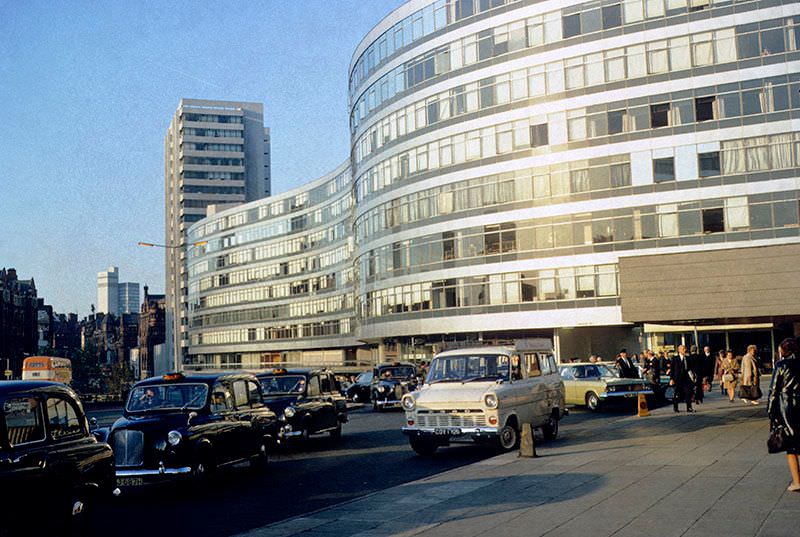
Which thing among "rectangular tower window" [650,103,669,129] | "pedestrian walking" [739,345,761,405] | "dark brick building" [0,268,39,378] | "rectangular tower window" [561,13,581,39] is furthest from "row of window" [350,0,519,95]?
"dark brick building" [0,268,39,378]

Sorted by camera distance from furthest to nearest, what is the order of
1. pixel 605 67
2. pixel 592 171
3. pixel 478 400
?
pixel 592 171, pixel 605 67, pixel 478 400

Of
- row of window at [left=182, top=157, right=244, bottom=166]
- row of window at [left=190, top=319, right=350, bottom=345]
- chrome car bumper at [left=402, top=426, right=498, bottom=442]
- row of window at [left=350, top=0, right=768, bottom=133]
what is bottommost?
chrome car bumper at [left=402, top=426, right=498, bottom=442]

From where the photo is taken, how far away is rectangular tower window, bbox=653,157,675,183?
47.2m

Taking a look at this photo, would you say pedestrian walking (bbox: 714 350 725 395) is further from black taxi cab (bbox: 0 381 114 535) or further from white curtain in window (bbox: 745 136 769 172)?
black taxi cab (bbox: 0 381 114 535)

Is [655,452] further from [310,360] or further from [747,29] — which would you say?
[310,360]

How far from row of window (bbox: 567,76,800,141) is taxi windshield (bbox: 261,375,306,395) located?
113 ft

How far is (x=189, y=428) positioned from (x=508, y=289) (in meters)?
40.3

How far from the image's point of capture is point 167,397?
13.5 m

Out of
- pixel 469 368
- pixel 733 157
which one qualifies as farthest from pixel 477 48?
pixel 469 368

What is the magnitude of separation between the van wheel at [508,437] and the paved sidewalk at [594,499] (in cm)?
62

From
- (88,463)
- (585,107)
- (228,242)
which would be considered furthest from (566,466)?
(228,242)

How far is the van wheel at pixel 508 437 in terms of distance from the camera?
15.6 meters

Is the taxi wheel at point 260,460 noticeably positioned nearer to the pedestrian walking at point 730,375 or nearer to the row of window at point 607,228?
the pedestrian walking at point 730,375

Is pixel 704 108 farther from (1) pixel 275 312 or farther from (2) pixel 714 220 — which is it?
(1) pixel 275 312
